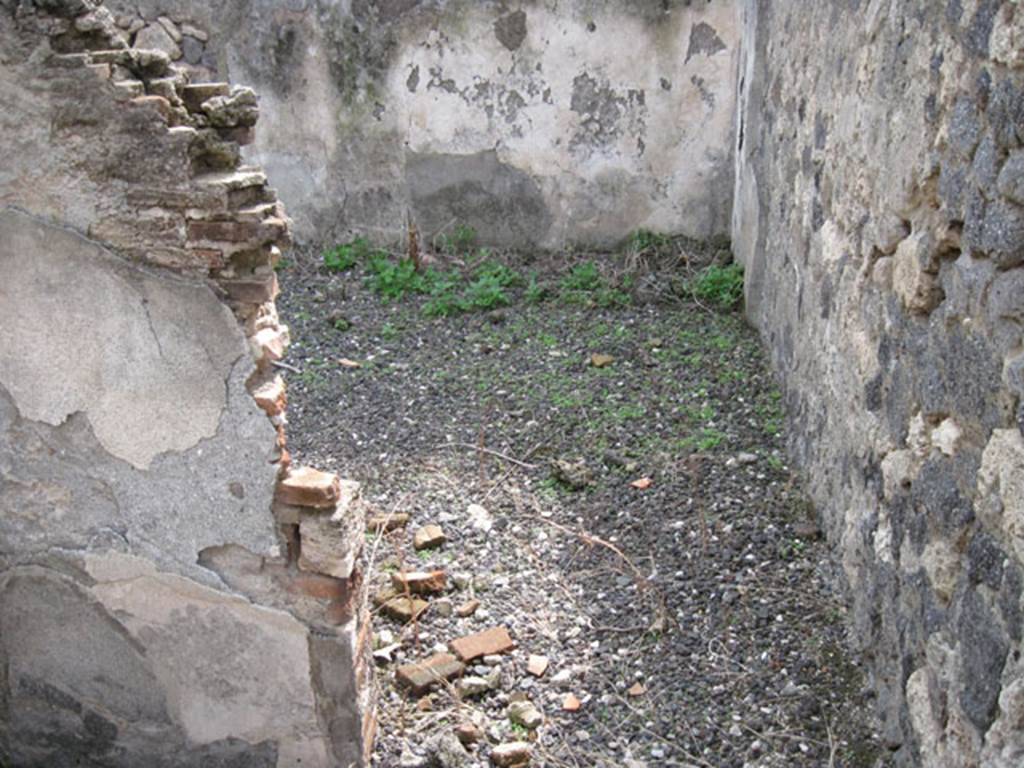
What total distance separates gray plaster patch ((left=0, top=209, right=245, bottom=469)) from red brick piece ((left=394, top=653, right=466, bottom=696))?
1.04 m

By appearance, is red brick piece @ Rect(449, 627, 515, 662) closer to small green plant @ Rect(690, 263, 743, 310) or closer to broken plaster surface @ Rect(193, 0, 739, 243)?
small green plant @ Rect(690, 263, 743, 310)

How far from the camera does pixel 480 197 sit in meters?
6.46

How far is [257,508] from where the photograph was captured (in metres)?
2.45

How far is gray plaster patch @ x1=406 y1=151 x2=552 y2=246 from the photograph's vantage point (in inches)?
252

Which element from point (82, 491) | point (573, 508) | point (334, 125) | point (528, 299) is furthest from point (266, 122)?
point (82, 491)

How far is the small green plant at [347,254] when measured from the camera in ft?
20.9

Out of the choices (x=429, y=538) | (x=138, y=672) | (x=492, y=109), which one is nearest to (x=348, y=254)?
(x=492, y=109)

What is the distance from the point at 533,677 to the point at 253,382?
1.30 m

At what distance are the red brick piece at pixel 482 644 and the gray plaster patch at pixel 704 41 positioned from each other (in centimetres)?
409

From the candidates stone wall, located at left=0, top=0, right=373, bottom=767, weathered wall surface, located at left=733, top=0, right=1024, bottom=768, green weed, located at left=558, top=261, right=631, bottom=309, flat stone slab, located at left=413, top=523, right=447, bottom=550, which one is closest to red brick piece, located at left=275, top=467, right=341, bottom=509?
stone wall, located at left=0, top=0, right=373, bottom=767

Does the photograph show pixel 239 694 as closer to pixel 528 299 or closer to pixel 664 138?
pixel 528 299

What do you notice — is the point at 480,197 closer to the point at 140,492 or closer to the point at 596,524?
the point at 596,524

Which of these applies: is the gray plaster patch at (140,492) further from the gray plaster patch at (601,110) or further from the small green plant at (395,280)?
the gray plaster patch at (601,110)

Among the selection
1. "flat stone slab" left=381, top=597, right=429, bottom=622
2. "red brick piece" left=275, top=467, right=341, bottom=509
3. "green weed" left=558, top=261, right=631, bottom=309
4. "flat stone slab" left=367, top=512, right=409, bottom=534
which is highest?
"red brick piece" left=275, top=467, right=341, bottom=509
